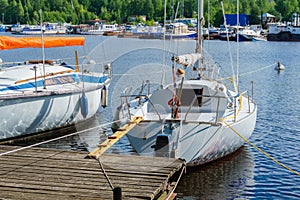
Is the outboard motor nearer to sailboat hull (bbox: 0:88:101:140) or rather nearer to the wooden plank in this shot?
the wooden plank

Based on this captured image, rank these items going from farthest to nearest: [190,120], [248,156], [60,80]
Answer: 1. [60,80]
2. [248,156]
3. [190,120]

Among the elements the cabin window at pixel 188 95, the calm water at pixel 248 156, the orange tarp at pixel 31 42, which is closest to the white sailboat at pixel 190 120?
the cabin window at pixel 188 95

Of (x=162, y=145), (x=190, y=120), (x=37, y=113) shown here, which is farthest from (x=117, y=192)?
(x=37, y=113)

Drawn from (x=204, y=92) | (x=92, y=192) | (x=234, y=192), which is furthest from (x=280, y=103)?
(x=92, y=192)

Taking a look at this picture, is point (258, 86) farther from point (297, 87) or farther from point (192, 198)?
point (192, 198)

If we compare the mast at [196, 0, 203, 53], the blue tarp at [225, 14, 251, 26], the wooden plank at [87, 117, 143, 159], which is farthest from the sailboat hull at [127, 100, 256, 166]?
the blue tarp at [225, 14, 251, 26]

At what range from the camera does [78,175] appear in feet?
40.9

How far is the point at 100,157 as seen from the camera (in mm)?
13914

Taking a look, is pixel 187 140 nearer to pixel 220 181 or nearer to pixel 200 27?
pixel 220 181

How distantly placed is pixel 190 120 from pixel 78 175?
640cm

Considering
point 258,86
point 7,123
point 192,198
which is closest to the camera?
point 192,198

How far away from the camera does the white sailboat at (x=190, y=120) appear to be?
56.1ft

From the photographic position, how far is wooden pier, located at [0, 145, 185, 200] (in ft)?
37.3

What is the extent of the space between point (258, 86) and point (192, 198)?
2885cm
